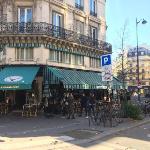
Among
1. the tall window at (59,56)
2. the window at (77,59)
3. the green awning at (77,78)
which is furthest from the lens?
the window at (77,59)

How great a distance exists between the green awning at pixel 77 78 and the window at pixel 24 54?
1.85 metres

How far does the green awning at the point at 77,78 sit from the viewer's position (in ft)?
93.9

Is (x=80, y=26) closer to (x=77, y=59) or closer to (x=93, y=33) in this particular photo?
(x=93, y=33)

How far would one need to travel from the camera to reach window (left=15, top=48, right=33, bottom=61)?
2966 centimetres

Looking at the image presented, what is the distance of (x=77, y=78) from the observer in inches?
1224

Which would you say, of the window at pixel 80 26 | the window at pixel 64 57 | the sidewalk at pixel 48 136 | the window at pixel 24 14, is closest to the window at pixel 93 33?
the window at pixel 80 26

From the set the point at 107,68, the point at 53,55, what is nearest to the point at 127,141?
the point at 107,68

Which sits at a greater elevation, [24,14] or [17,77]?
[24,14]

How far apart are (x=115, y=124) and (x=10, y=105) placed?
39.0 ft

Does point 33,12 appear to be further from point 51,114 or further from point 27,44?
point 51,114

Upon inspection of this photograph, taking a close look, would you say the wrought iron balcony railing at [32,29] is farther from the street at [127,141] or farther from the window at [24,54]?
the street at [127,141]

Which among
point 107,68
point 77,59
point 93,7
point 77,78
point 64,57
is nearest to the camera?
point 107,68

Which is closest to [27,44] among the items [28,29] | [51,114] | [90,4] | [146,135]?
[28,29]

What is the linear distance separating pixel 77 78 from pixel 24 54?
4.40 metres
